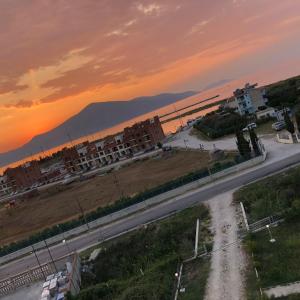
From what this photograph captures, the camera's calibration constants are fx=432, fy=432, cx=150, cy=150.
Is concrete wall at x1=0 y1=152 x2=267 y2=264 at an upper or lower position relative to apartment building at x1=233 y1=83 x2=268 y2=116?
lower

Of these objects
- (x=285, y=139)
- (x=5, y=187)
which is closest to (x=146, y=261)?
(x=285, y=139)

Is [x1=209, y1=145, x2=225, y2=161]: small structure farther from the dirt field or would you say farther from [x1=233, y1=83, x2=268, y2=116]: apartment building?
[x1=233, y1=83, x2=268, y2=116]: apartment building

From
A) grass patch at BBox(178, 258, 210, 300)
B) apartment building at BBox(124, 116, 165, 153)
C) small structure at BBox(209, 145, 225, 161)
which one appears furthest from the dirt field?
grass patch at BBox(178, 258, 210, 300)

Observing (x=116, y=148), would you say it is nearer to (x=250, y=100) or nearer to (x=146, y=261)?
(x=250, y=100)

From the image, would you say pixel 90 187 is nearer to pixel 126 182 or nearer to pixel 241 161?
pixel 126 182

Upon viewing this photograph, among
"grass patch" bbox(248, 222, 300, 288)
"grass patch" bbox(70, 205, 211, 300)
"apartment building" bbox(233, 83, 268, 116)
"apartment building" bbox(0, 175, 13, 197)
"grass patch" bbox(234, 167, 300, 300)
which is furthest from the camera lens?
"apartment building" bbox(0, 175, 13, 197)

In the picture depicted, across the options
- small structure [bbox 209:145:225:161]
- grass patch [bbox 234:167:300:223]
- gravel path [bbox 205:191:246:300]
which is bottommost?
small structure [bbox 209:145:225:161]
